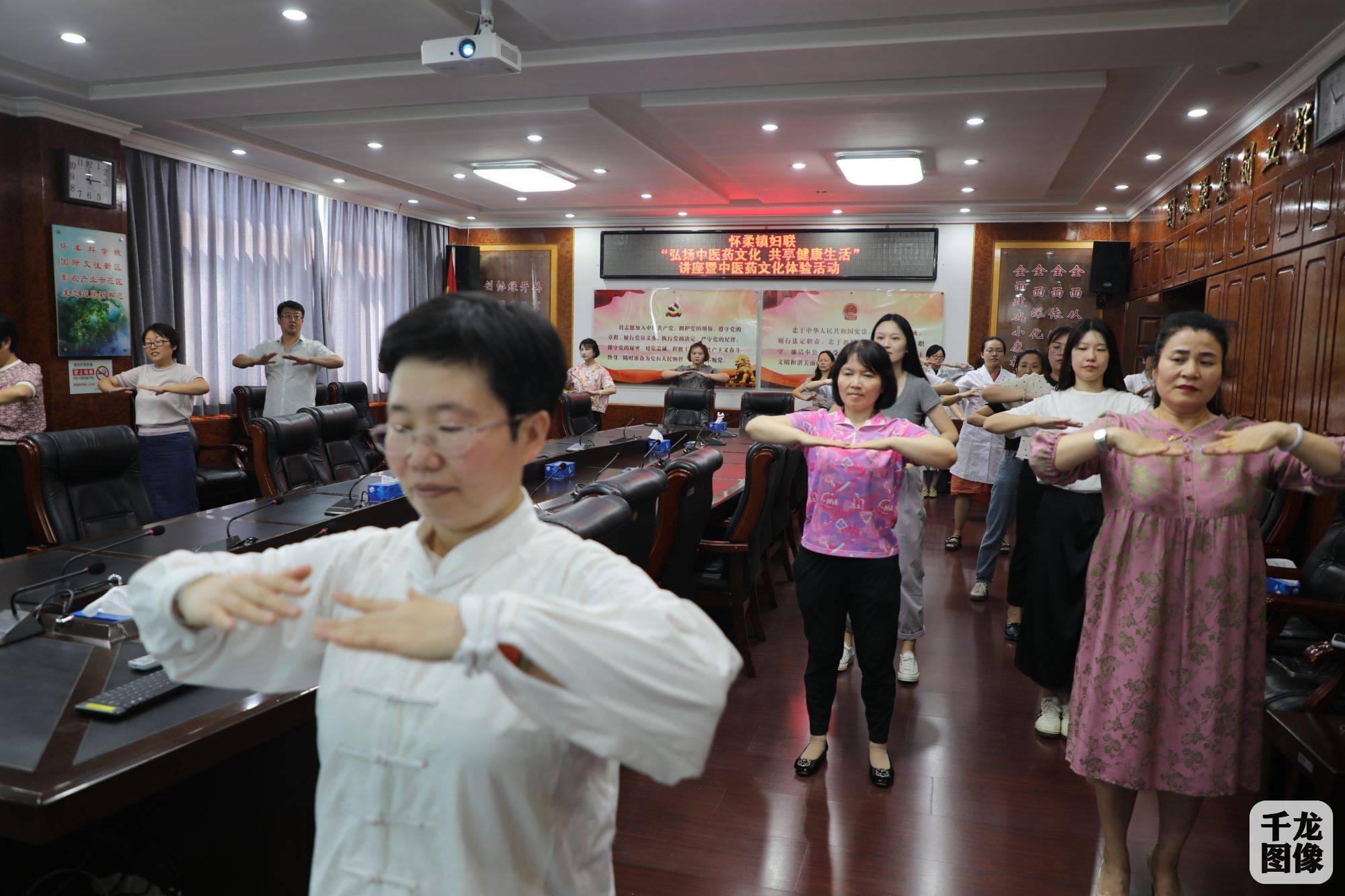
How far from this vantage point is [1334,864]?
1.97 meters

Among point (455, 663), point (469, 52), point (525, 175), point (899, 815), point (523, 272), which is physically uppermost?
point (525, 175)

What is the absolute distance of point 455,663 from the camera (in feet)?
2.44

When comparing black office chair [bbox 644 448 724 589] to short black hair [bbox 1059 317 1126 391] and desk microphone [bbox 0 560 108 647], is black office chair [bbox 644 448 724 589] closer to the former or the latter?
short black hair [bbox 1059 317 1126 391]

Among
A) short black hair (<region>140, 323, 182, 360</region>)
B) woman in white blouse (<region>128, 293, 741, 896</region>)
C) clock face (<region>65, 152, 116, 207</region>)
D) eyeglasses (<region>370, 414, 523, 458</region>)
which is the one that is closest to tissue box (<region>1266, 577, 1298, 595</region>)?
woman in white blouse (<region>128, 293, 741, 896</region>)

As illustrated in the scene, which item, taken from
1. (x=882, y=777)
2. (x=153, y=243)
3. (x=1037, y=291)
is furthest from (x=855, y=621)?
(x=1037, y=291)

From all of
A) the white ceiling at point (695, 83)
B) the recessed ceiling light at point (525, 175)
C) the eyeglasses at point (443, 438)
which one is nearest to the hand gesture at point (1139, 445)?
the eyeglasses at point (443, 438)

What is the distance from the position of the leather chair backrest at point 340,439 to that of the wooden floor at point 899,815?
2.38 m

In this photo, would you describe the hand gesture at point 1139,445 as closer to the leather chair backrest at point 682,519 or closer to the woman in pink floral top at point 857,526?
the woman in pink floral top at point 857,526

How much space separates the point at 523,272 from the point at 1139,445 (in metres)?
8.69

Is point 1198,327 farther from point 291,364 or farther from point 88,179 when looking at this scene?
point 88,179

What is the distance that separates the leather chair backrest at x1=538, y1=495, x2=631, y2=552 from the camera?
1.89 meters

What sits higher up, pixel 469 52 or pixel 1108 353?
pixel 469 52

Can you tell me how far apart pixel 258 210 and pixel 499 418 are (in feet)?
24.6

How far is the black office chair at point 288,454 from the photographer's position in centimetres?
384
